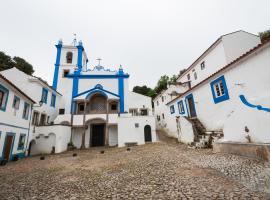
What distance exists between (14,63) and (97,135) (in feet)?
78.7

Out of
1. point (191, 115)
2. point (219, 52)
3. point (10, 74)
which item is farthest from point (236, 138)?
point (10, 74)

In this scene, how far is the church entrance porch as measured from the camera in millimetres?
20047

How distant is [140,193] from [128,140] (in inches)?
518

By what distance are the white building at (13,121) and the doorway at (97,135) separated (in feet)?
25.7

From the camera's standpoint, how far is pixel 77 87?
21938 mm

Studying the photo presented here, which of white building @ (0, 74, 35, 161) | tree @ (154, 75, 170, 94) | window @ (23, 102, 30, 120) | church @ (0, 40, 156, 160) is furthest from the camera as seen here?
tree @ (154, 75, 170, 94)

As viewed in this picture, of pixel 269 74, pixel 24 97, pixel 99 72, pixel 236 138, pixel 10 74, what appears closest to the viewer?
pixel 269 74

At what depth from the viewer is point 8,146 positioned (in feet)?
37.9

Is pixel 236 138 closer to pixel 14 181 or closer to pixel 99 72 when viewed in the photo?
pixel 14 181

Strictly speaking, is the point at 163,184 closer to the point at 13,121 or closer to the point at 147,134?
the point at 147,134

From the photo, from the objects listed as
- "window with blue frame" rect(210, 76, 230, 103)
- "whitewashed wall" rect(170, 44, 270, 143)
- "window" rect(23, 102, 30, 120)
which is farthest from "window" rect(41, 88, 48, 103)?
"whitewashed wall" rect(170, 44, 270, 143)

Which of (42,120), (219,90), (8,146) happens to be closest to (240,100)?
(219,90)

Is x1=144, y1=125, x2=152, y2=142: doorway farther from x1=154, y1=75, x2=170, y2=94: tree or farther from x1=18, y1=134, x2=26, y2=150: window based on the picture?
x1=154, y1=75, x2=170, y2=94: tree

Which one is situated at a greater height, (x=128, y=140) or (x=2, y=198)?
(x=128, y=140)
